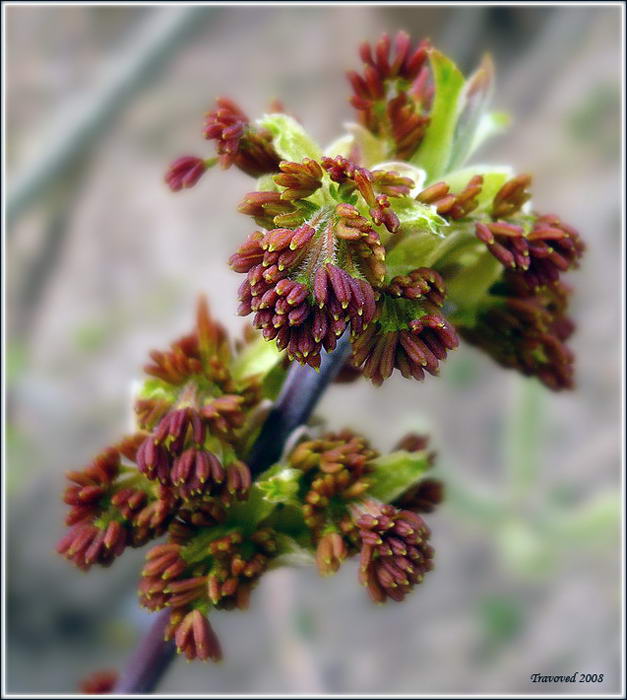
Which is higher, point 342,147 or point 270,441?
point 342,147

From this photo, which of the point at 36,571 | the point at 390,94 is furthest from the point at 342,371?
the point at 36,571

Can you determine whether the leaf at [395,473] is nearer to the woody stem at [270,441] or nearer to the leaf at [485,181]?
the woody stem at [270,441]

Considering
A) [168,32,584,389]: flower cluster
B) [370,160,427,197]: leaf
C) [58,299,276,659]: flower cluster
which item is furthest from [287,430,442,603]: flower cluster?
[370,160,427,197]: leaf

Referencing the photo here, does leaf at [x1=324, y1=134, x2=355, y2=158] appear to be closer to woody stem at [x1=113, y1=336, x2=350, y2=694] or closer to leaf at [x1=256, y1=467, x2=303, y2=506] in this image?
woody stem at [x1=113, y1=336, x2=350, y2=694]

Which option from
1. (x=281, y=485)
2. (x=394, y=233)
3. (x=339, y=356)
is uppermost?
(x=394, y=233)

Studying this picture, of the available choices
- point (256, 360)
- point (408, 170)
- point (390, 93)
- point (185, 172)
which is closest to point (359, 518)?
point (256, 360)

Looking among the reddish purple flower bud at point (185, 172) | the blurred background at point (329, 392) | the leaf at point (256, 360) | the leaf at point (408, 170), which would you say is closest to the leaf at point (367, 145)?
the leaf at point (408, 170)

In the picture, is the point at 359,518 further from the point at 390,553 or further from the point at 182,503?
the point at 182,503
